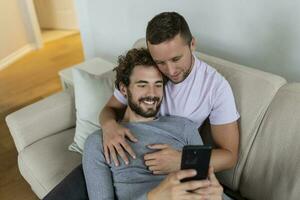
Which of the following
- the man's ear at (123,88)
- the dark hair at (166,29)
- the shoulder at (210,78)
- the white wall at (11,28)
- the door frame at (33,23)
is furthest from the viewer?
the door frame at (33,23)

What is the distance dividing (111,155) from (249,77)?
65 cm

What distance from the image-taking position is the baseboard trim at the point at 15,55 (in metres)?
3.71

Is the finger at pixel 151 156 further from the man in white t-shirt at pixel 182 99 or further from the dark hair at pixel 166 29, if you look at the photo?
the dark hair at pixel 166 29

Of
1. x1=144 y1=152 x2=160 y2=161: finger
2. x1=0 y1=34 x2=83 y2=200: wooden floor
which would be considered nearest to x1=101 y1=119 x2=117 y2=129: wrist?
x1=144 y1=152 x2=160 y2=161: finger

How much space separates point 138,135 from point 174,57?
34 centimetres

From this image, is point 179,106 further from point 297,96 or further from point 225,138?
point 297,96

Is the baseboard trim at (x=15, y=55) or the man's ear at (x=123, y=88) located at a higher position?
the man's ear at (x=123, y=88)

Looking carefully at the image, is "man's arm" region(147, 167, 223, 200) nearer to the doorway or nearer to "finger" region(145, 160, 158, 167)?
"finger" region(145, 160, 158, 167)

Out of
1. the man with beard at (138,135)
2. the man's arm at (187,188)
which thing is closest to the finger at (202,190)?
the man's arm at (187,188)

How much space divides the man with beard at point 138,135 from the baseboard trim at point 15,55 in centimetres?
282

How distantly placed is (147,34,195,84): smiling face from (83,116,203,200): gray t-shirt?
0.66ft

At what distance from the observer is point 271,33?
154 centimetres

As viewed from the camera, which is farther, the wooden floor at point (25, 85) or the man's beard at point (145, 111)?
the wooden floor at point (25, 85)

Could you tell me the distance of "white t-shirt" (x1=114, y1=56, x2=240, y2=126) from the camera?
124 centimetres
